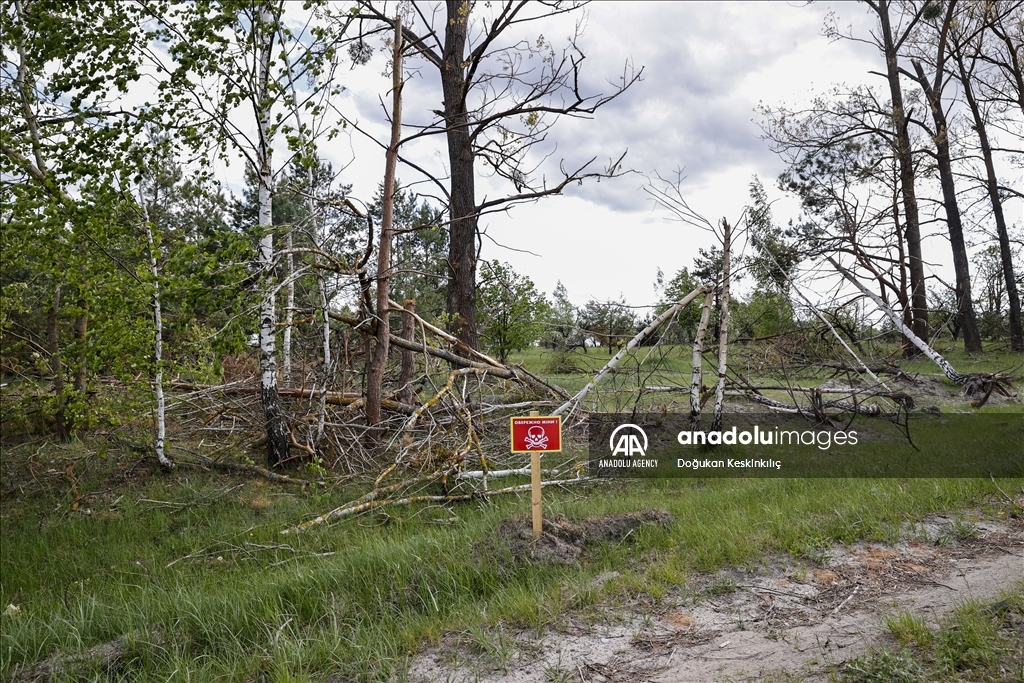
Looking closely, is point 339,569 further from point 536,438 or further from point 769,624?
point 769,624

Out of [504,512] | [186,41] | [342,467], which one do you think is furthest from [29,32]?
[504,512]

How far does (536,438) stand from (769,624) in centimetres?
234

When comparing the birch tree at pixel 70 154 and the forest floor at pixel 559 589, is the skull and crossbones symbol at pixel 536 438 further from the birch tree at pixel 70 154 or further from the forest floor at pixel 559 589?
the birch tree at pixel 70 154

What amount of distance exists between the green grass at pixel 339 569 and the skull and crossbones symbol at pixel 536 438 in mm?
859

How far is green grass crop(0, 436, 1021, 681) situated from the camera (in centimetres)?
477

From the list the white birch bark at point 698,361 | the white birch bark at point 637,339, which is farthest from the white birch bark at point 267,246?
the white birch bark at point 698,361

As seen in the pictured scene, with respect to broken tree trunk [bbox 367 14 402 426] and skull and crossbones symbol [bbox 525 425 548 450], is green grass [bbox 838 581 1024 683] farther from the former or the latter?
broken tree trunk [bbox 367 14 402 426]

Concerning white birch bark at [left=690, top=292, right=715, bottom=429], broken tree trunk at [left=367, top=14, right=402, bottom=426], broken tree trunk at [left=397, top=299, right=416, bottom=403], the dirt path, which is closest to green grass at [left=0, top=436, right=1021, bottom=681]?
the dirt path

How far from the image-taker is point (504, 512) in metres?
7.28

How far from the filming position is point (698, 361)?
30.5ft

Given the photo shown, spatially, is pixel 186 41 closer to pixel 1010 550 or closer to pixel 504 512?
pixel 504 512

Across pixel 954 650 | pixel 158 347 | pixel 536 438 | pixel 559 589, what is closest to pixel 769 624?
pixel 954 650

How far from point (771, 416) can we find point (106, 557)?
30.1 feet

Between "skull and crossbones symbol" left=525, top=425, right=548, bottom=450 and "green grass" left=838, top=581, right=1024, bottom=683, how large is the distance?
2.84 metres
